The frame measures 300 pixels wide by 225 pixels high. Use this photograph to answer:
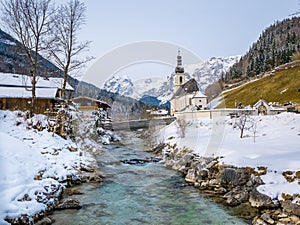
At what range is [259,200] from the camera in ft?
37.6

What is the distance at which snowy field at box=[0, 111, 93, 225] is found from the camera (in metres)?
9.91

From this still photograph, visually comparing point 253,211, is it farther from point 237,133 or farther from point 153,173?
point 237,133

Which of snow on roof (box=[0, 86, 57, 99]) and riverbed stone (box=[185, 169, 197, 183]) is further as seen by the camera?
snow on roof (box=[0, 86, 57, 99])

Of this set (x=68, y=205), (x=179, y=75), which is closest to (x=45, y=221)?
(x=68, y=205)

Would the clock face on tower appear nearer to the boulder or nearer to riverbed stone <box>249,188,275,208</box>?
the boulder

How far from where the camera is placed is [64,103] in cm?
2233

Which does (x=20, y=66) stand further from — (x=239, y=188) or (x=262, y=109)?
(x=239, y=188)

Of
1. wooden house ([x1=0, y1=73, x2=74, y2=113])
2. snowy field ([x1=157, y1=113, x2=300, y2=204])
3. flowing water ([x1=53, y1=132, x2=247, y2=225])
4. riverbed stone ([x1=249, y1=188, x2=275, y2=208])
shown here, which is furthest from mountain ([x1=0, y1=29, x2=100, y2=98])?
riverbed stone ([x1=249, y1=188, x2=275, y2=208])

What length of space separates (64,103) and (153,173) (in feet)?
33.0

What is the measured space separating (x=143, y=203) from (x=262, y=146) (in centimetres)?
969

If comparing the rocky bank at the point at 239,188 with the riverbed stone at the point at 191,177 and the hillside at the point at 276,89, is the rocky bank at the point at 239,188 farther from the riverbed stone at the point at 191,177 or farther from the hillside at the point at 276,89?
the hillside at the point at 276,89

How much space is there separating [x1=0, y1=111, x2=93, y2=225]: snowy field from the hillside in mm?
55206

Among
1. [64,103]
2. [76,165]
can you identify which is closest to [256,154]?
[76,165]

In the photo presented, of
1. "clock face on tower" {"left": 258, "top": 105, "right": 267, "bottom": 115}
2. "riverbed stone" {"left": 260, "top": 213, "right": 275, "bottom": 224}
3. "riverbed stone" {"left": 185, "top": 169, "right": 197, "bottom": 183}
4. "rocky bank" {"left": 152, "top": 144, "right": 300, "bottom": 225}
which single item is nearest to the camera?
"riverbed stone" {"left": 260, "top": 213, "right": 275, "bottom": 224}
